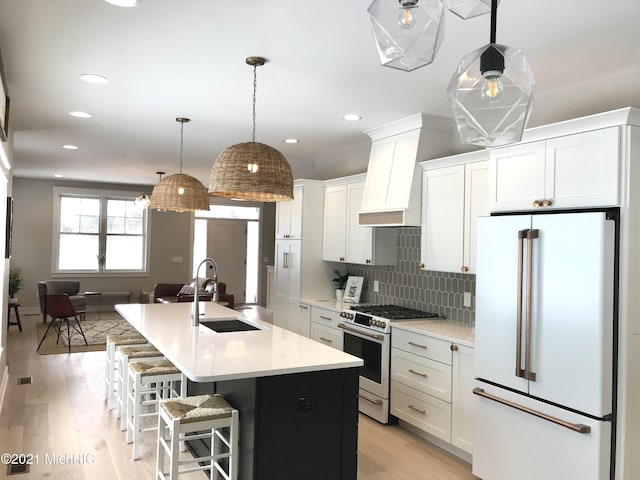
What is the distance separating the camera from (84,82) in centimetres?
354

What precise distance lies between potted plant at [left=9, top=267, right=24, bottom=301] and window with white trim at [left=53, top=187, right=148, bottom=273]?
0.60m

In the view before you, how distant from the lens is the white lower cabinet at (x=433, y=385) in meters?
3.51

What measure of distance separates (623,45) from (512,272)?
4.43ft

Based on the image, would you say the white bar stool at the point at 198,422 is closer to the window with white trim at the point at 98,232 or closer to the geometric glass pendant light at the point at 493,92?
the geometric glass pendant light at the point at 493,92

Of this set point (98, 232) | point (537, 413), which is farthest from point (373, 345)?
point (98, 232)

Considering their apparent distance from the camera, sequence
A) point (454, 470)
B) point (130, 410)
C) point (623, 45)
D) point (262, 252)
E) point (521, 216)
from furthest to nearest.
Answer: point (262, 252), point (130, 410), point (454, 470), point (521, 216), point (623, 45)

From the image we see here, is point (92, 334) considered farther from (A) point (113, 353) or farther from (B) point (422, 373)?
(B) point (422, 373)

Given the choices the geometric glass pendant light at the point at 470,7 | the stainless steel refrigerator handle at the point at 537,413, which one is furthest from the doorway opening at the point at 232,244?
the geometric glass pendant light at the point at 470,7

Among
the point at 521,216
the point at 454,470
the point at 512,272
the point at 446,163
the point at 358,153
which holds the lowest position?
the point at 454,470

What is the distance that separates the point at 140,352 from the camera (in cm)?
399

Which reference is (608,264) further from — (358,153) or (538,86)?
(358,153)

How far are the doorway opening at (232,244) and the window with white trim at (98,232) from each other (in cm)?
121

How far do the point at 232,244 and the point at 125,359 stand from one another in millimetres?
7315

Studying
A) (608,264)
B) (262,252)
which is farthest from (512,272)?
(262,252)
